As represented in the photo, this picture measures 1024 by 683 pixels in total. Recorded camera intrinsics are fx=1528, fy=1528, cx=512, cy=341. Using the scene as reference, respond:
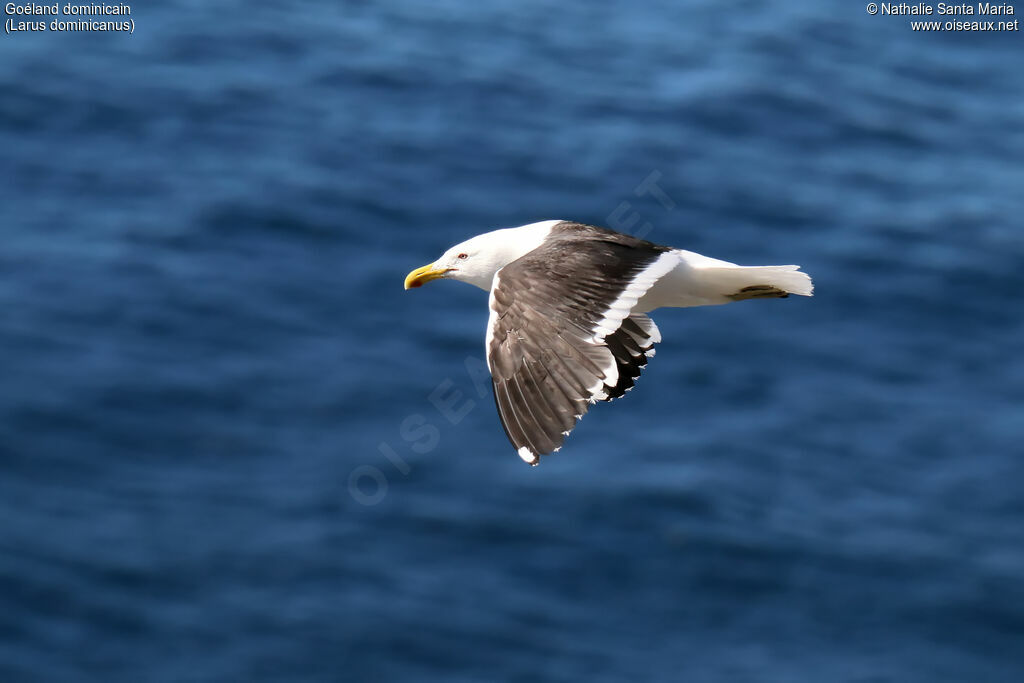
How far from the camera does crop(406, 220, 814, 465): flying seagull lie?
31.8ft

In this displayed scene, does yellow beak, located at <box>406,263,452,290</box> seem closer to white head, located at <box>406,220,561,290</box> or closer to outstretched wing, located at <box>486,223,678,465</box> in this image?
white head, located at <box>406,220,561,290</box>

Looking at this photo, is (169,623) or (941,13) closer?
(169,623)

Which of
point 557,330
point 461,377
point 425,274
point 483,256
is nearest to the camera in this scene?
point 557,330

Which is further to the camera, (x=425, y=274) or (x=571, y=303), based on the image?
(x=425, y=274)

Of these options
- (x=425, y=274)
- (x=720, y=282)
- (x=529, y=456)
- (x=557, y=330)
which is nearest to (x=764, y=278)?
(x=720, y=282)

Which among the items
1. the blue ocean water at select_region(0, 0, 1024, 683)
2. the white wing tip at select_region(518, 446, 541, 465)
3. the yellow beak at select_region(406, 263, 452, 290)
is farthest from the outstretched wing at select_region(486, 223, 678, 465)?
the blue ocean water at select_region(0, 0, 1024, 683)

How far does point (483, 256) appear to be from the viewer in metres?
11.6

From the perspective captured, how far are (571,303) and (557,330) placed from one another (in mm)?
238

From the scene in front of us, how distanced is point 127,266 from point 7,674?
10.5 meters

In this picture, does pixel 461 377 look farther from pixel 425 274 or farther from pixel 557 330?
pixel 557 330

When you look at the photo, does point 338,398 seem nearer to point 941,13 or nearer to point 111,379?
point 111,379

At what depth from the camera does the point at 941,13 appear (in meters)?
49.8

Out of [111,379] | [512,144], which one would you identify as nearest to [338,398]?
[111,379]

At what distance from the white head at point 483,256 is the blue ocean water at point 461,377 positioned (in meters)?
24.3
